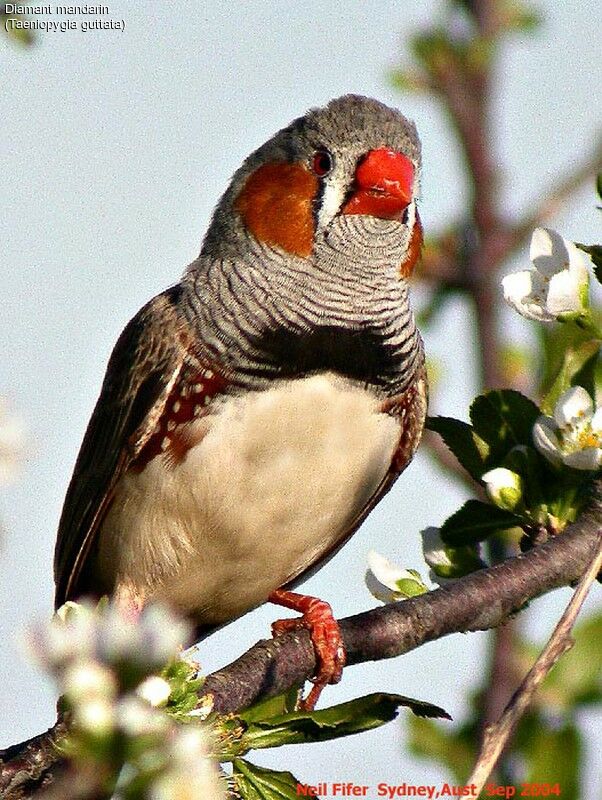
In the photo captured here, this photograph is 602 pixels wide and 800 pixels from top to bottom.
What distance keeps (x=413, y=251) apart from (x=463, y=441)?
1.60m

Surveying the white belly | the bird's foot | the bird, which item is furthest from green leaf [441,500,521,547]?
the white belly

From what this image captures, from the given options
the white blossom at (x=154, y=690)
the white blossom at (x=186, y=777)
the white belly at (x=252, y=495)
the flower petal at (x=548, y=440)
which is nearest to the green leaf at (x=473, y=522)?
the flower petal at (x=548, y=440)

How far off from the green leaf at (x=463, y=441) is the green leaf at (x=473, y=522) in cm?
12

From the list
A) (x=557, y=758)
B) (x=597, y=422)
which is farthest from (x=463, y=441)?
(x=557, y=758)

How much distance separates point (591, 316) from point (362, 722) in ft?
3.95

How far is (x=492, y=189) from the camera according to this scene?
566 centimetres

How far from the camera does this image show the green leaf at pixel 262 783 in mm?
2963

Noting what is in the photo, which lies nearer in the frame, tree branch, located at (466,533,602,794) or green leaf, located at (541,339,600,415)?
tree branch, located at (466,533,602,794)

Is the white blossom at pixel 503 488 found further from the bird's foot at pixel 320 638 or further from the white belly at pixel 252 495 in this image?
the white belly at pixel 252 495

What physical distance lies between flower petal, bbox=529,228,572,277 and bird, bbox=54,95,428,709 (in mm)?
1263

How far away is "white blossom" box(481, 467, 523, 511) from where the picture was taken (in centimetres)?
356

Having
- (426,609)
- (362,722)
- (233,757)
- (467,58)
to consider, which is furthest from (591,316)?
(467,58)

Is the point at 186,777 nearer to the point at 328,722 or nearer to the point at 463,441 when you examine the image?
the point at 328,722

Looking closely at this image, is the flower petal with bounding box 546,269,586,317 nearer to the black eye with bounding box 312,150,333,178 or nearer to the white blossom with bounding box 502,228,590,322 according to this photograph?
the white blossom with bounding box 502,228,590,322
